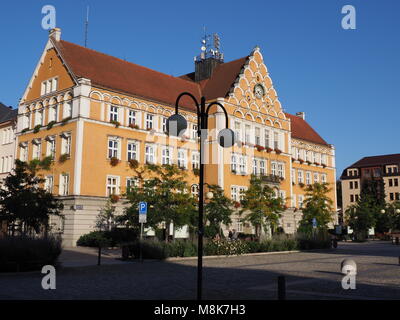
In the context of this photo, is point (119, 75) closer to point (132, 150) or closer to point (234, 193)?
point (132, 150)

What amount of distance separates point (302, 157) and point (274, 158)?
10436 mm

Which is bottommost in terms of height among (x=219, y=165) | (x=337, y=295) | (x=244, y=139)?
(x=337, y=295)

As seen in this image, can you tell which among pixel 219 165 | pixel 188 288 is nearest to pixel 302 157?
pixel 219 165

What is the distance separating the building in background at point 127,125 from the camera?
3947 centimetres

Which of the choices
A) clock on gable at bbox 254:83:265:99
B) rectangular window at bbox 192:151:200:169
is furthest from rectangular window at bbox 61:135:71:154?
clock on gable at bbox 254:83:265:99

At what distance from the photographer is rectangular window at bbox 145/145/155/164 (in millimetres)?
44062

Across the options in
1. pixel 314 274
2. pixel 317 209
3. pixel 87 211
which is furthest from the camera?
pixel 317 209

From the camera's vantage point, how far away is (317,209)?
51562 millimetres

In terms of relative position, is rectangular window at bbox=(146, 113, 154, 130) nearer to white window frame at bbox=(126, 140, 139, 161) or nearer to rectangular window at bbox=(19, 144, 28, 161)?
white window frame at bbox=(126, 140, 139, 161)

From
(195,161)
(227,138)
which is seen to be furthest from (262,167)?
(227,138)

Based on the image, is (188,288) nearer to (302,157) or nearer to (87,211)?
(87,211)

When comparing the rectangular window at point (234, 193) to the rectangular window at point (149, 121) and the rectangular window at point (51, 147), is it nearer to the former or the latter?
the rectangular window at point (149, 121)

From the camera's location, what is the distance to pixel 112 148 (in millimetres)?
41469

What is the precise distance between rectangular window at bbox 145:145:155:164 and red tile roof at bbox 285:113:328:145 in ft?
81.5
